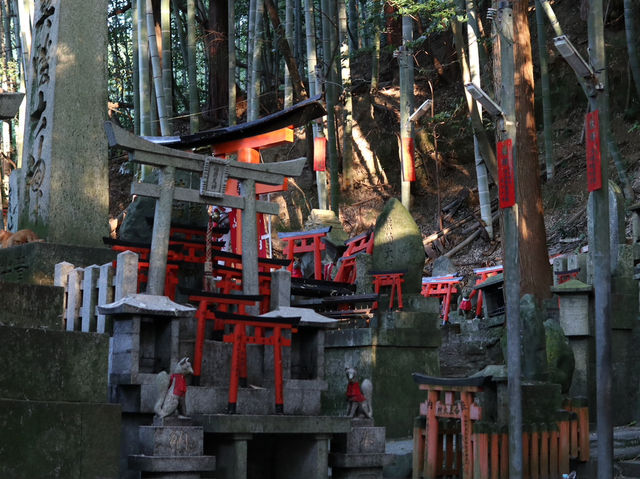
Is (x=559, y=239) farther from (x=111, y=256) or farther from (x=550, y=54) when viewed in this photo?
(x=111, y=256)

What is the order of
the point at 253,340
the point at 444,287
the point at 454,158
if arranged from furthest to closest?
the point at 454,158, the point at 444,287, the point at 253,340

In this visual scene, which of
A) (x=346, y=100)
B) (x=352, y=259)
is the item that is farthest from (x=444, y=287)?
(x=346, y=100)

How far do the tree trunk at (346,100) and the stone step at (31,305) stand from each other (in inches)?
602

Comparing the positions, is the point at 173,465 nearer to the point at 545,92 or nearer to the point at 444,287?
the point at 444,287

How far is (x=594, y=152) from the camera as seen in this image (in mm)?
8711

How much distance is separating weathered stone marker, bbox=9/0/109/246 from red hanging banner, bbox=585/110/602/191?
477 centimetres

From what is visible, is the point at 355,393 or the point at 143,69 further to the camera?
the point at 143,69

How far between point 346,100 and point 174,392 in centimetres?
1679

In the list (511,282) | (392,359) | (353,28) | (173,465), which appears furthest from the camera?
(353,28)

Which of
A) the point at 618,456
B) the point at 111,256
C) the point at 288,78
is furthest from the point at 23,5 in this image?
the point at 618,456

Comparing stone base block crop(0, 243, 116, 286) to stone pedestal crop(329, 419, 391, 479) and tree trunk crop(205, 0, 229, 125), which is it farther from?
tree trunk crop(205, 0, 229, 125)

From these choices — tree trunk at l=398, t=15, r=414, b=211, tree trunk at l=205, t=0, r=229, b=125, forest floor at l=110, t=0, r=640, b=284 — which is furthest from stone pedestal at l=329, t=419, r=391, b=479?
tree trunk at l=205, t=0, r=229, b=125

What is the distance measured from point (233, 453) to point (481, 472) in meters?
2.95

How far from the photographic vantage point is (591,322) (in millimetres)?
12352
